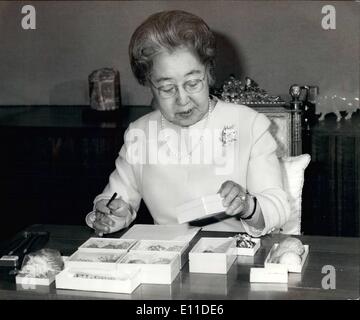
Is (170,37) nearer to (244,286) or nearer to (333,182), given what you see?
(244,286)

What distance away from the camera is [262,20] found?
13.7 ft

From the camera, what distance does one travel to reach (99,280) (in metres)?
1.92

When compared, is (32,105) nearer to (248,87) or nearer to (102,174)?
(102,174)

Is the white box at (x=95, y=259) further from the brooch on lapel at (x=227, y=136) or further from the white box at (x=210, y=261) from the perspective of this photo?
the brooch on lapel at (x=227, y=136)

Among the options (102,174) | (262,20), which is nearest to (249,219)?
(102,174)

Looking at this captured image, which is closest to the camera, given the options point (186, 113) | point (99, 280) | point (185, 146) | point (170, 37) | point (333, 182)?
point (99, 280)

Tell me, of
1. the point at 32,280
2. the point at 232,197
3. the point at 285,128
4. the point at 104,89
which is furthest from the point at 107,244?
the point at 104,89

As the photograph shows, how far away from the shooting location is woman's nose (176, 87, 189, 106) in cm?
251

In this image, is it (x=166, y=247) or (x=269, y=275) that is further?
(x=166, y=247)

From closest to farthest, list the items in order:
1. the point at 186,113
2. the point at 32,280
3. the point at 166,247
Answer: the point at 32,280 < the point at 166,247 < the point at 186,113

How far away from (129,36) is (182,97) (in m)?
1.95

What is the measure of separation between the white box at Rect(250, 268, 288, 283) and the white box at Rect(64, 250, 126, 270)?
0.37 m

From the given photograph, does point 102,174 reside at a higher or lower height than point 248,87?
lower
